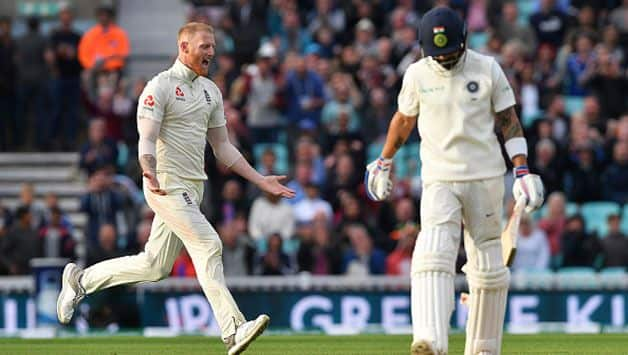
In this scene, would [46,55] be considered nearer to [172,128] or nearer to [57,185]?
[57,185]

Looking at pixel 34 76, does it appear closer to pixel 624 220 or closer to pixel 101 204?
pixel 101 204

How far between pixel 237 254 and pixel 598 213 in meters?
4.80

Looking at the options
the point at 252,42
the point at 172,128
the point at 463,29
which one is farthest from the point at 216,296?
the point at 252,42

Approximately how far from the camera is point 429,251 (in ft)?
32.3

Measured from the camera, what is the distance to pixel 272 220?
19766 mm

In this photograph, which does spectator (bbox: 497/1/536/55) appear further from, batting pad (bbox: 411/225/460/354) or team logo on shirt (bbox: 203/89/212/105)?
batting pad (bbox: 411/225/460/354)

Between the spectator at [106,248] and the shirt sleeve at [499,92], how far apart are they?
993cm

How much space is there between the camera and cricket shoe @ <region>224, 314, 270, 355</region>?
35.7 feet

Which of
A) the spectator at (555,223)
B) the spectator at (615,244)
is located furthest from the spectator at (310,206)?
the spectator at (615,244)

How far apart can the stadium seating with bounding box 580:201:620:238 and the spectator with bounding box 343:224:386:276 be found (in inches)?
116

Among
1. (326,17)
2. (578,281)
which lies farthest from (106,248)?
(578,281)

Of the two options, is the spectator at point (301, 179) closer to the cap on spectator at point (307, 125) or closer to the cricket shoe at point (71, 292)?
the cap on spectator at point (307, 125)

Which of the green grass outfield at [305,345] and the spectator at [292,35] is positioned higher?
the spectator at [292,35]

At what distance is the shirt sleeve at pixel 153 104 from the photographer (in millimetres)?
11297
